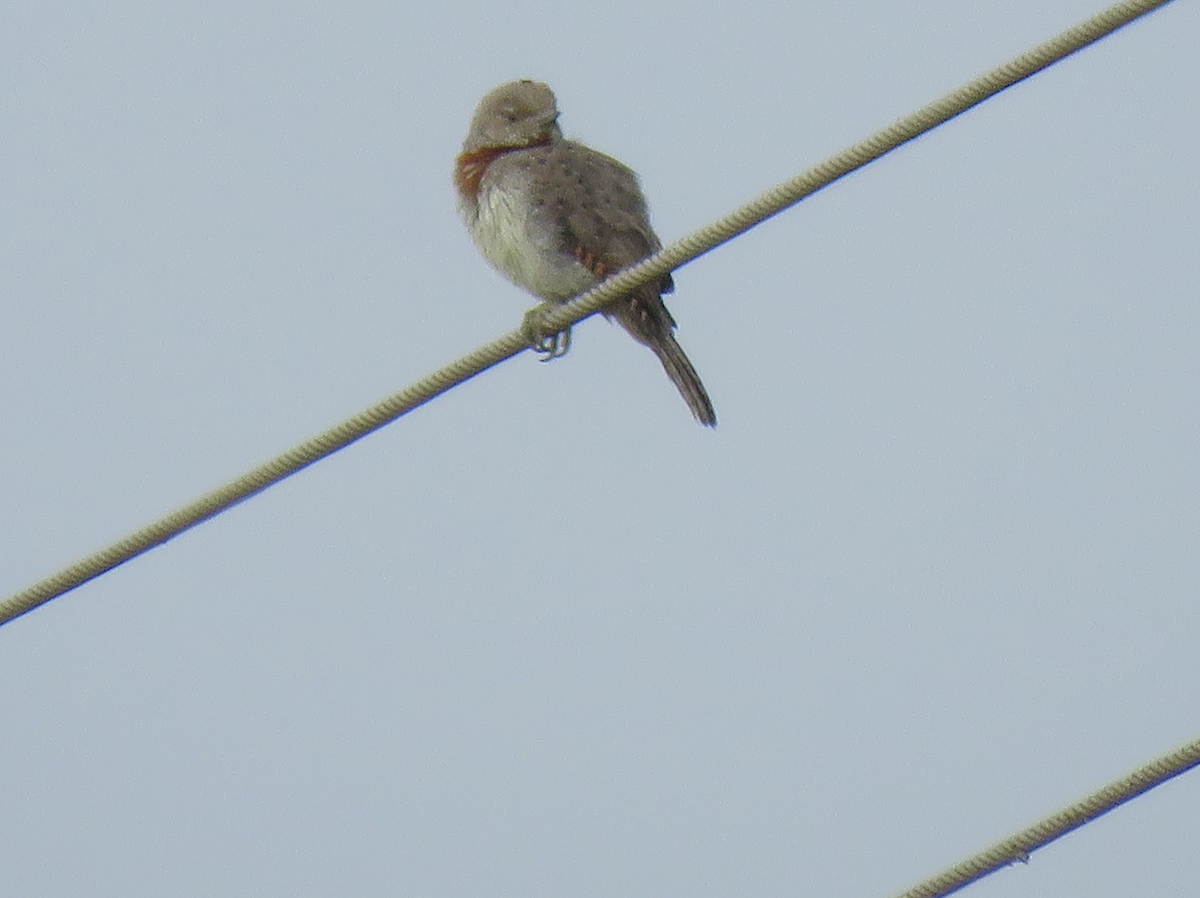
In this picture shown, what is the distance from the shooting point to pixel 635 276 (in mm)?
6539

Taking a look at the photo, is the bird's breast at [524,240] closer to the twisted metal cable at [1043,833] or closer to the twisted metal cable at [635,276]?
the twisted metal cable at [635,276]

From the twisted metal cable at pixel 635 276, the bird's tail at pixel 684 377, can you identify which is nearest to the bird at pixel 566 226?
the bird's tail at pixel 684 377

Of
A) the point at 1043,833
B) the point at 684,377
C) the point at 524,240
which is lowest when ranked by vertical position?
the point at 1043,833

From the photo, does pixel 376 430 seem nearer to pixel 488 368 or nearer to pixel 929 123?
pixel 488 368

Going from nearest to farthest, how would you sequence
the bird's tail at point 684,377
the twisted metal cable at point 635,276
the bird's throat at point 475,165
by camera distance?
the twisted metal cable at point 635,276 < the bird's tail at point 684,377 < the bird's throat at point 475,165

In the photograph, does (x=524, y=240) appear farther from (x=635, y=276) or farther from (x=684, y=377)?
(x=635, y=276)

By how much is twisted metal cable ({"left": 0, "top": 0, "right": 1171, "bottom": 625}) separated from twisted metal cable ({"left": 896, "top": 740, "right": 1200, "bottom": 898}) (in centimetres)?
180

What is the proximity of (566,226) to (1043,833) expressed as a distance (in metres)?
4.15

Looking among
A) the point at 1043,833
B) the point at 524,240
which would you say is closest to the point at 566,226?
the point at 524,240

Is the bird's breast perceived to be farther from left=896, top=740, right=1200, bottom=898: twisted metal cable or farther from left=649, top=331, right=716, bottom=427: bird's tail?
left=896, top=740, right=1200, bottom=898: twisted metal cable

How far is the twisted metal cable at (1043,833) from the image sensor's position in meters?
4.88

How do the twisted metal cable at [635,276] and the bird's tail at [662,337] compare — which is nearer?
the twisted metal cable at [635,276]

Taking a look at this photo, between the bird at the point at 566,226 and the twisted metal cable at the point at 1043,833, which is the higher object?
the bird at the point at 566,226

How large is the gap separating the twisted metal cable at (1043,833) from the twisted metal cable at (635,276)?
1800mm
